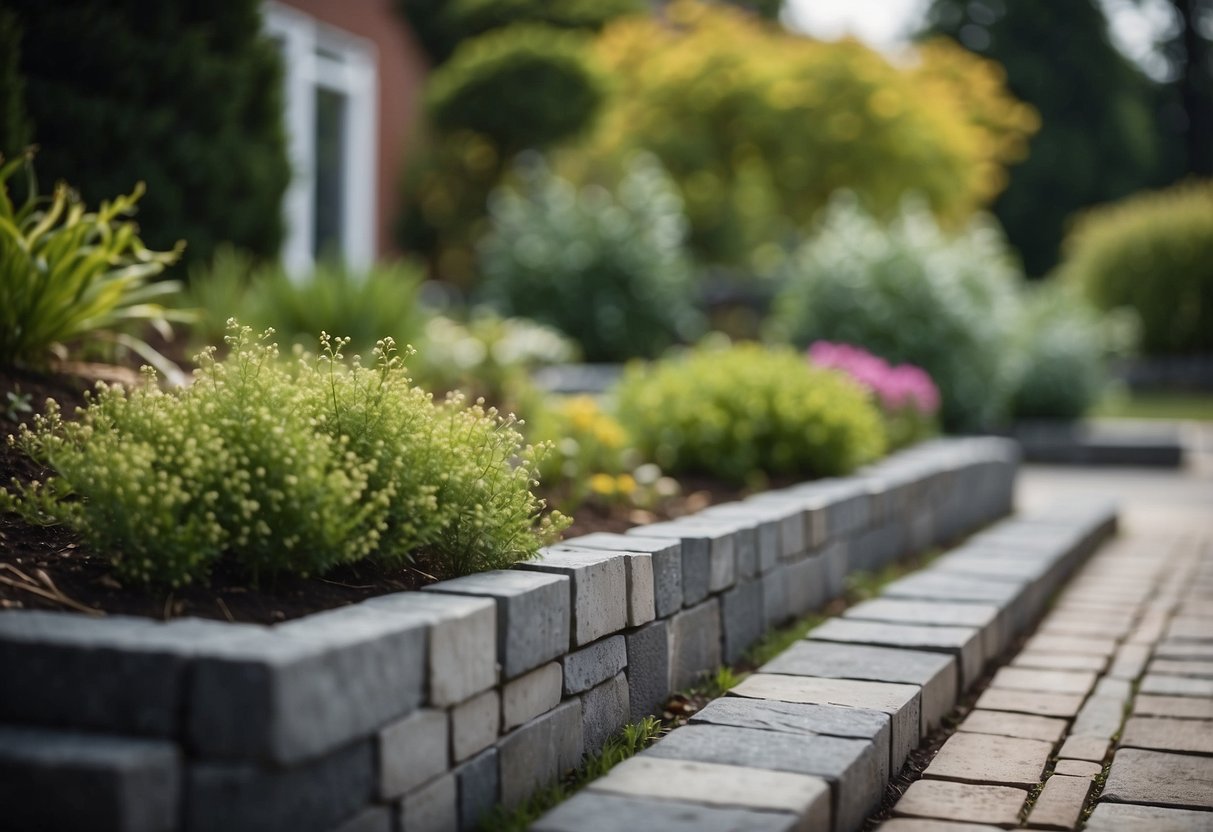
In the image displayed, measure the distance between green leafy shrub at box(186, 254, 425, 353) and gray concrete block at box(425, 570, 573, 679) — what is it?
3252 millimetres

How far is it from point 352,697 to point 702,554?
169cm

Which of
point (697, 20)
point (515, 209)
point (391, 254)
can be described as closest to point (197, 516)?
point (515, 209)

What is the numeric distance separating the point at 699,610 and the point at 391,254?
11201 millimetres

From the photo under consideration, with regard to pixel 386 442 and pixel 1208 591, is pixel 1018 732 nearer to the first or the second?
pixel 386 442

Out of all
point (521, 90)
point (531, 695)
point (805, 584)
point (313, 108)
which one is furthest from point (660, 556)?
point (521, 90)

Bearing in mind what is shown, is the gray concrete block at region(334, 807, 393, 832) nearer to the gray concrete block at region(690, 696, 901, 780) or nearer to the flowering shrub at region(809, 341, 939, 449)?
the gray concrete block at region(690, 696, 901, 780)

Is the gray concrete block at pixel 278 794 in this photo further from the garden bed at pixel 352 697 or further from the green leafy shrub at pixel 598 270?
the green leafy shrub at pixel 598 270

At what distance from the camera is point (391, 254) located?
47.2 feet

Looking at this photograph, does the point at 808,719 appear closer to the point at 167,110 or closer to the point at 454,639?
the point at 454,639

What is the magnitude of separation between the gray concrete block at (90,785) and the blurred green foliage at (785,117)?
14.8m

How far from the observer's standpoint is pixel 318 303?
6086 millimetres

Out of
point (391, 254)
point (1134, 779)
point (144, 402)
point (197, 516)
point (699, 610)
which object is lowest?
point (1134, 779)

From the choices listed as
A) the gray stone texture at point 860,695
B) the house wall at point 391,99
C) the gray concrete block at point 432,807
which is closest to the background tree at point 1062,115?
the house wall at point 391,99

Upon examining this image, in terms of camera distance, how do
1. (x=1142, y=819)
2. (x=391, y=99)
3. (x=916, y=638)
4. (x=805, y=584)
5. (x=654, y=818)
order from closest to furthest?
(x=654, y=818) < (x=1142, y=819) < (x=916, y=638) < (x=805, y=584) < (x=391, y=99)
